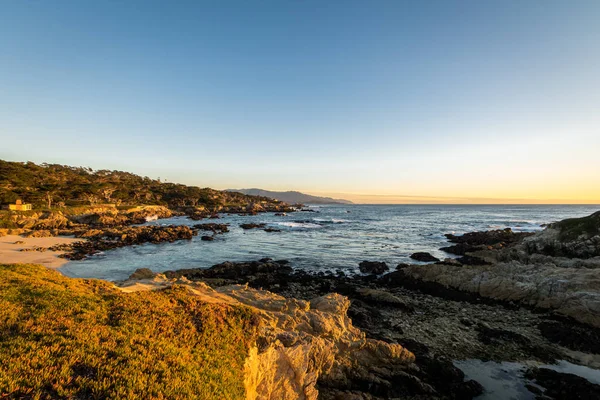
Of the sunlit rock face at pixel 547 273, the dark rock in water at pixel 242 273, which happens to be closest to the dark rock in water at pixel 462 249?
the sunlit rock face at pixel 547 273

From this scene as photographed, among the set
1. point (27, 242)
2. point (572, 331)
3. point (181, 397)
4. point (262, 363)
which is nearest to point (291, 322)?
point (262, 363)

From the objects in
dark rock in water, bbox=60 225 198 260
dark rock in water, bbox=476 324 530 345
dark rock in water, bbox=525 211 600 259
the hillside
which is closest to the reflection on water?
dark rock in water, bbox=476 324 530 345

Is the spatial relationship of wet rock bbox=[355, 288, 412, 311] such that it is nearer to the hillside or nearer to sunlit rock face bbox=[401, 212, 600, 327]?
sunlit rock face bbox=[401, 212, 600, 327]

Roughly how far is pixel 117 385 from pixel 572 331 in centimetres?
2148

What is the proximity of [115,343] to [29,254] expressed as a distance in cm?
3879

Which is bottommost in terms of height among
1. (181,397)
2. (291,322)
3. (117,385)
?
(291,322)

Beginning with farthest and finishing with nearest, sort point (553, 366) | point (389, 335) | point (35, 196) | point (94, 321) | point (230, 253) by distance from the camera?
point (35, 196)
point (230, 253)
point (389, 335)
point (553, 366)
point (94, 321)

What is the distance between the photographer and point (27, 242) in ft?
133

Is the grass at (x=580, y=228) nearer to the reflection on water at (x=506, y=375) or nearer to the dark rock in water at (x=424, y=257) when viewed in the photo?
the dark rock in water at (x=424, y=257)

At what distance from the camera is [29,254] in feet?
109

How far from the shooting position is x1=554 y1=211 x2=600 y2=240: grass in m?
30.2

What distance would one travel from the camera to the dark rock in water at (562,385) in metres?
10.5

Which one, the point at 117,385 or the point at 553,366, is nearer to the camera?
the point at 117,385

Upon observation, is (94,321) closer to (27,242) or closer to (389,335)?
(389,335)
